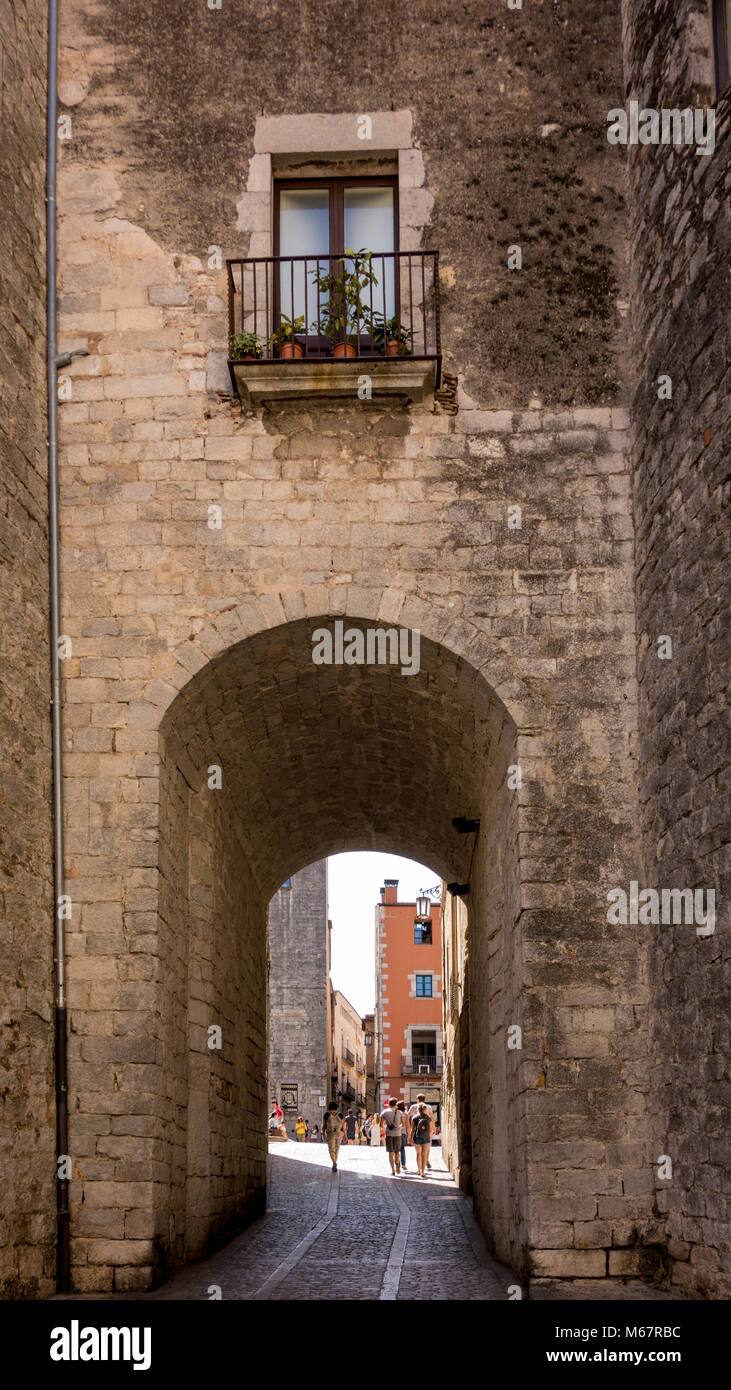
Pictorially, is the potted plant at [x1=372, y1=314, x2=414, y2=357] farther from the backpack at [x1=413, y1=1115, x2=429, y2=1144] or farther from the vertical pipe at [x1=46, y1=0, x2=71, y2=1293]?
the backpack at [x1=413, y1=1115, x2=429, y2=1144]

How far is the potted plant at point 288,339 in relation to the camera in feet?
27.7

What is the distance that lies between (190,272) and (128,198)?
0.65 meters

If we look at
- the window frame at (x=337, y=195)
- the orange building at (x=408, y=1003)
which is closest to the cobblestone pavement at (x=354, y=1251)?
the window frame at (x=337, y=195)

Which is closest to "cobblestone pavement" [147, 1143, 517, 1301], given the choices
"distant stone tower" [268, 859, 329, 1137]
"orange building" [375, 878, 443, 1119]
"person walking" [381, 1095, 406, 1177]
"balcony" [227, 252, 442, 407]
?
"person walking" [381, 1095, 406, 1177]

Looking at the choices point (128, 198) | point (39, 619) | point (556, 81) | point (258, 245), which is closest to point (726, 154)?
point (556, 81)

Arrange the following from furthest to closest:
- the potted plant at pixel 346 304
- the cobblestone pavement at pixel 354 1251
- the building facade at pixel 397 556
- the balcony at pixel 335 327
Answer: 1. the potted plant at pixel 346 304
2. the balcony at pixel 335 327
3. the cobblestone pavement at pixel 354 1251
4. the building facade at pixel 397 556

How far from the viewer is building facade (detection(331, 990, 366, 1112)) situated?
5025 centimetres

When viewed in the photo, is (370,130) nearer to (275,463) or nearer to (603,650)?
(275,463)

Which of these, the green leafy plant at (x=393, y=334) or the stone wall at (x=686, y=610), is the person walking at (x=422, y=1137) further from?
the green leafy plant at (x=393, y=334)

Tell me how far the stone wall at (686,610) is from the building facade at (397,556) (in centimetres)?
3

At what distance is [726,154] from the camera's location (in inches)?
269

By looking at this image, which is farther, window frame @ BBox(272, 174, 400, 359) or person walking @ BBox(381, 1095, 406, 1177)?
person walking @ BBox(381, 1095, 406, 1177)

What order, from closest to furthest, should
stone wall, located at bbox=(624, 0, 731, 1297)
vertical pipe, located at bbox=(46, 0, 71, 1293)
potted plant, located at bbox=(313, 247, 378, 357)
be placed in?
1. stone wall, located at bbox=(624, 0, 731, 1297)
2. vertical pipe, located at bbox=(46, 0, 71, 1293)
3. potted plant, located at bbox=(313, 247, 378, 357)

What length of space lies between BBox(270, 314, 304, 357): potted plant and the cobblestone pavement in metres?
5.40
